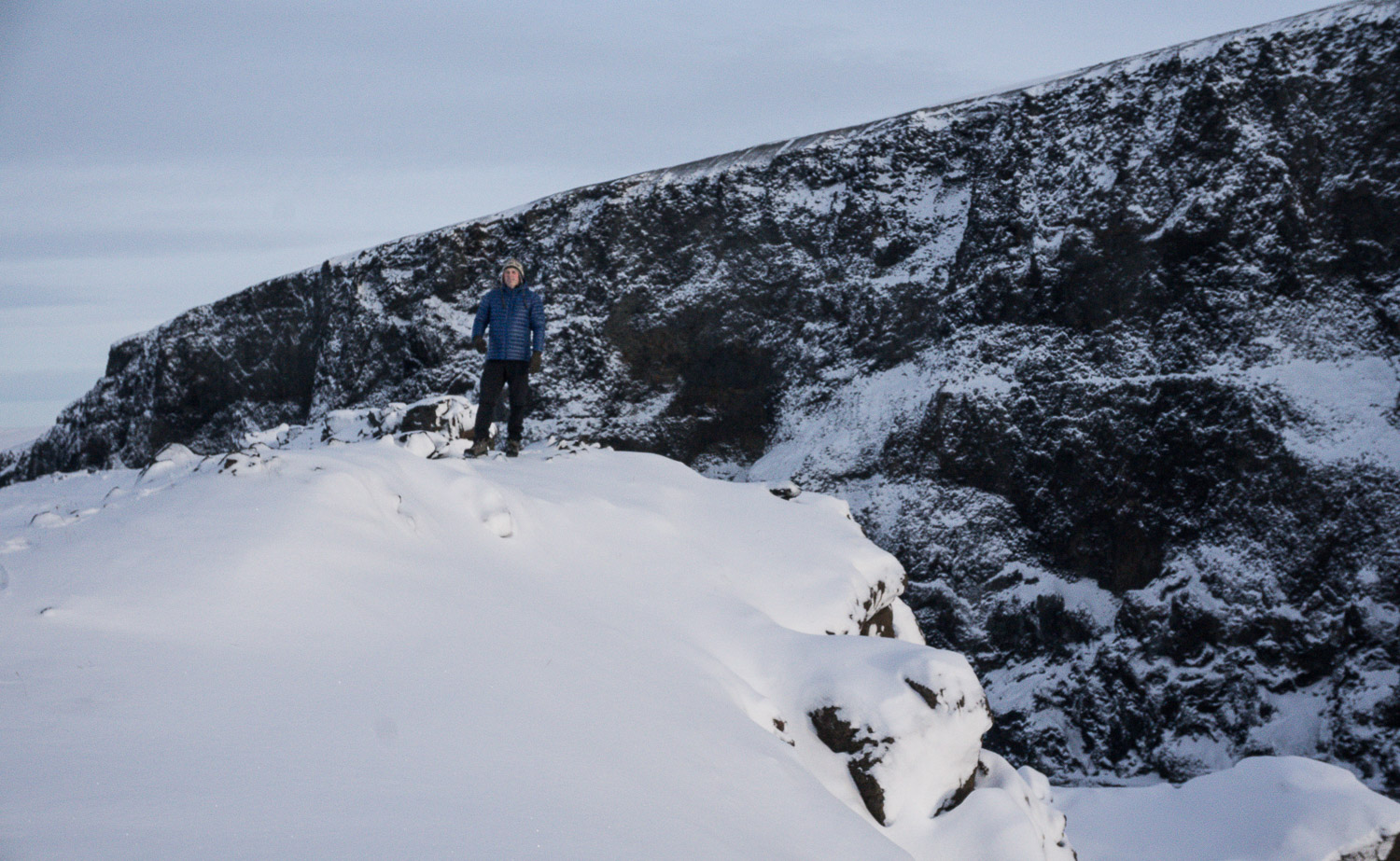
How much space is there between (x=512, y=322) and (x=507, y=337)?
156mm

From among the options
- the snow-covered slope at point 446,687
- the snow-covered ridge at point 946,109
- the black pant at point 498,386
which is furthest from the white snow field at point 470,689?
the snow-covered ridge at point 946,109

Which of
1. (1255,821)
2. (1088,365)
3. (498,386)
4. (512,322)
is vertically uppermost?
(512,322)

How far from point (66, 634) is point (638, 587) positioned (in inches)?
134

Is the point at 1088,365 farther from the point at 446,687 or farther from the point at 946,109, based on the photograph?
the point at 446,687

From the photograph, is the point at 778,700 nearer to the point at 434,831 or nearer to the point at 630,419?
the point at 434,831

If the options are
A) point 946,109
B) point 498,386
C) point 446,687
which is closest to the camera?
point 446,687

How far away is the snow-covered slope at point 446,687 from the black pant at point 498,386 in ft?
7.69

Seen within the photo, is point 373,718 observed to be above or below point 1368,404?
above

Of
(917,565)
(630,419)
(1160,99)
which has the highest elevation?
(1160,99)

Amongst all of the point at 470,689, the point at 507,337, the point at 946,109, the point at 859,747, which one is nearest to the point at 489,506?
the point at 859,747

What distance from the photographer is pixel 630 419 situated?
21141mm

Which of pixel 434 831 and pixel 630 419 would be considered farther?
pixel 630 419

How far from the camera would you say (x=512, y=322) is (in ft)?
31.4

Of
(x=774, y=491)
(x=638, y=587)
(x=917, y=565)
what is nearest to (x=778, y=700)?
(x=638, y=587)
